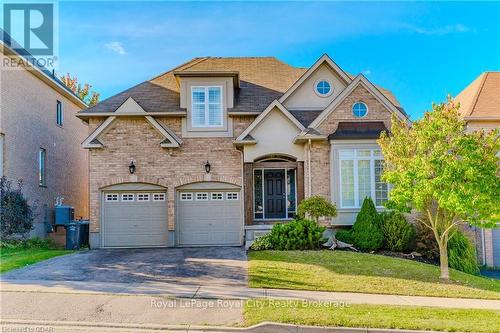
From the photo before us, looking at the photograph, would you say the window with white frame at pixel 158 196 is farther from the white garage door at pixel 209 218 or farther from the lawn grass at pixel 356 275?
the lawn grass at pixel 356 275

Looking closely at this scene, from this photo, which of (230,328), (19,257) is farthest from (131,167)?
(230,328)

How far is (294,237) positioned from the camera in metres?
15.9

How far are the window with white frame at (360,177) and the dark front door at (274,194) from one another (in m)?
3.07

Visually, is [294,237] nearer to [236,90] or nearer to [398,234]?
[398,234]

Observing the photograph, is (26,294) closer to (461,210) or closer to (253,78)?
(461,210)

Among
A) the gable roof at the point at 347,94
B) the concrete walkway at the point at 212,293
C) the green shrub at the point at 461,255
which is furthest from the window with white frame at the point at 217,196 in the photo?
the green shrub at the point at 461,255

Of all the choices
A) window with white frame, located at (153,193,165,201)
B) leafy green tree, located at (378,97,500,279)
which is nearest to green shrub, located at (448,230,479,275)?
leafy green tree, located at (378,97,500,279)

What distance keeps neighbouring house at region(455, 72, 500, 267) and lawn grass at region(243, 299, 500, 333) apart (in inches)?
409

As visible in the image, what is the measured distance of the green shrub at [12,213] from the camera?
56.1ft

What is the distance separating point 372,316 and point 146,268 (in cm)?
684

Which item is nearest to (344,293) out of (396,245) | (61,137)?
(396,245)

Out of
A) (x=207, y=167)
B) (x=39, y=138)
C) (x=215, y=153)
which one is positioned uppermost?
(x=39, y=138)

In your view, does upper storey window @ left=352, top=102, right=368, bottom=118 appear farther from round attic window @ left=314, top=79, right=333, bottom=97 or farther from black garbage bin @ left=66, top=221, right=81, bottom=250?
black garbage bin @ left=66, top=221, right=81, bottom=250

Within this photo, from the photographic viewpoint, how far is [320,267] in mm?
13234
